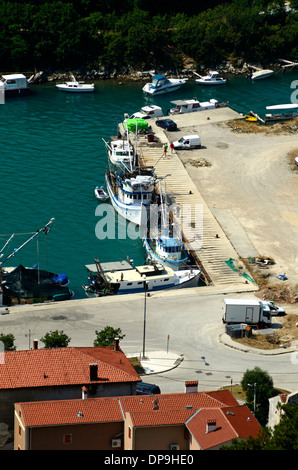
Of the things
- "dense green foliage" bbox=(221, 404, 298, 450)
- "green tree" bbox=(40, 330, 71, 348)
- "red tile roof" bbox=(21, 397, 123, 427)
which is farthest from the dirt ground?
"red tile roof" bbox=(21, 397, 123, 427)

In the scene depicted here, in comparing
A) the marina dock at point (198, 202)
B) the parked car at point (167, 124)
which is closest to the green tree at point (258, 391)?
the marina dock at point (198, 202)

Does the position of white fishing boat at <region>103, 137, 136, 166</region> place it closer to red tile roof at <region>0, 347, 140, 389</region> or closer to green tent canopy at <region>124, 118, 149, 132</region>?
green tent canopy at <region>124, 118, 149, 132</region>

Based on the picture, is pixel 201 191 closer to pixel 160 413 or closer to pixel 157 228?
pixel 157 228

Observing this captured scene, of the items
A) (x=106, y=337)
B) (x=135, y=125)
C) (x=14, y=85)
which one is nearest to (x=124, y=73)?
(x=14, y=85)

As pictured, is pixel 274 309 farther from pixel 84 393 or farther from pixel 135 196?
pixel 84 393
